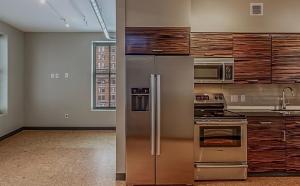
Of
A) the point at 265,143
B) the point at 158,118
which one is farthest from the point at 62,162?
the point at 265,143

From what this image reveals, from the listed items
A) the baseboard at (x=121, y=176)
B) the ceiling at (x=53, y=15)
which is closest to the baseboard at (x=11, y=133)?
the ceiling at (x=53, y=15)

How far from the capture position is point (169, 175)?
4.40m

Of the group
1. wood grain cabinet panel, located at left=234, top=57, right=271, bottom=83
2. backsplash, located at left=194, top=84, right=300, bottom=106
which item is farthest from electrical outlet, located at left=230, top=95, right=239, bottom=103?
wood grain cabinet panel, located at left=234, top=57, right=271, bottom=83

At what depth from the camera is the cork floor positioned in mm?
4582

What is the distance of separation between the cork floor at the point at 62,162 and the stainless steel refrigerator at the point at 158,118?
0.46 m

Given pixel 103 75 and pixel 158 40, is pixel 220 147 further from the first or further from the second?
pixel 103 75

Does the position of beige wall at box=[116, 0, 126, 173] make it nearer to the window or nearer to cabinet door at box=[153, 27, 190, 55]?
cabinet door at box=[153, 27, 190, 55]

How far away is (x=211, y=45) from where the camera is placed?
507cm

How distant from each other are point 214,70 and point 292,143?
4.92ft

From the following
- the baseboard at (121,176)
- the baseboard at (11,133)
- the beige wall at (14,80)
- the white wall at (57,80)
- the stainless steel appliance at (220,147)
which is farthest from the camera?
the white wall at (57,80)

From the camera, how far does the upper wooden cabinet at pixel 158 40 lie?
15.0 ft

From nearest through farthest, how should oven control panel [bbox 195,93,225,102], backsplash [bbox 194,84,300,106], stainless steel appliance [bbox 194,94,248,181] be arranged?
stainless steel appliance [bbox 194,94,248,181] < oven control panel [bbox 195,93,225,102] < backsplash [bbox 194,84,300,106]

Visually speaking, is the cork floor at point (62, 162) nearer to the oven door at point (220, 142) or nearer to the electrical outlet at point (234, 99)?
the oven door at point (220, 142)

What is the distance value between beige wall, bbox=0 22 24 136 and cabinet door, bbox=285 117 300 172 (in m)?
6.07
